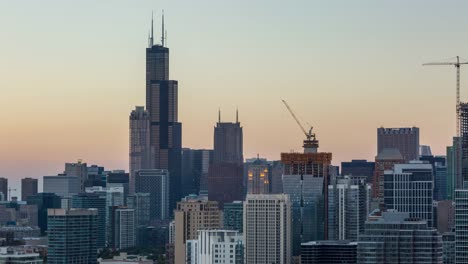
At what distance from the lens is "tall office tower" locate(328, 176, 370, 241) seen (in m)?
124

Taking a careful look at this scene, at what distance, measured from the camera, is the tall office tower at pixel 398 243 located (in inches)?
3465

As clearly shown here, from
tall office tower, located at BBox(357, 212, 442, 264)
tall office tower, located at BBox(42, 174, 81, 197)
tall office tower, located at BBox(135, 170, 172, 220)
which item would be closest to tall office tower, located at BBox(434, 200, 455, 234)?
tall office tower, located at BBox(357, 212, 442, 264)

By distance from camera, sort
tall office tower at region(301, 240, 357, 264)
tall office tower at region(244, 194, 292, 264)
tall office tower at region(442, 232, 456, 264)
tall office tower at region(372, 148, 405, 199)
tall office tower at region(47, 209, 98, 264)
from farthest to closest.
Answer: tall office tower at region(372, 148, 405, 199) < tall office tower at region(47, 209, 98, 264) < tall office tower at region(244, 194, 292, 264) < tall office tower at region(301, 240, 357, 264) < tall office tower at region(442, 232, 456, 264)

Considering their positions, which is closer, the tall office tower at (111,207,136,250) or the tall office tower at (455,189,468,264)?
the tall office tower at (455,189,468,264)

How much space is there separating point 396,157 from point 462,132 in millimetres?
10968

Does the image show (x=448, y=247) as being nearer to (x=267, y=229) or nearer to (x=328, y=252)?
(x=328, y=252)

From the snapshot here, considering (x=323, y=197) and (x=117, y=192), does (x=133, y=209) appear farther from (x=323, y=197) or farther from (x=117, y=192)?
(x=323, y=197)

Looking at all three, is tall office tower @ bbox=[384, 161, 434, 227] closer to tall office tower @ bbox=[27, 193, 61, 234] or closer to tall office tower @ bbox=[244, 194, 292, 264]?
tall office tower @ bbox=[244, 194, 292, 264]

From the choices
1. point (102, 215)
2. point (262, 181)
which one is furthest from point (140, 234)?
point (262, 181)

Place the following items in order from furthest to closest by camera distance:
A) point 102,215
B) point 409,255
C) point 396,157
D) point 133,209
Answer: point 133,209
point 102,215
point 396,157
point 409,255

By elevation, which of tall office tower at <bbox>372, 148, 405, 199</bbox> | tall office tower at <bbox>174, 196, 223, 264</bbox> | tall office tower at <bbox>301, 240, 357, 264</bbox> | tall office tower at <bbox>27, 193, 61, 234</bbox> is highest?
tall office tower at <bbox>372, 148, 405, 199</bbox>

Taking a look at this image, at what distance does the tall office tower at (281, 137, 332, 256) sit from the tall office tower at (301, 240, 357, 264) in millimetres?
5955

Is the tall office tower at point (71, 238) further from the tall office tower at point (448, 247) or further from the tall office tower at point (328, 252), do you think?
the tall office tower at point (448, 247)

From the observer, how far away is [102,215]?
16862 centimetres
